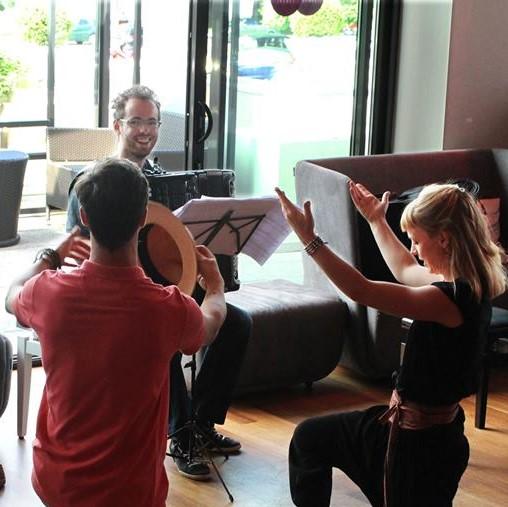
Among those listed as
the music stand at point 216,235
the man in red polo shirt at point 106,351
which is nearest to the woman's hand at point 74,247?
the man in red polo shirt at point 106,351

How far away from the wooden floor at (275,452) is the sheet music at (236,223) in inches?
31.0

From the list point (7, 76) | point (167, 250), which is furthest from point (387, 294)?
point (7, 76)

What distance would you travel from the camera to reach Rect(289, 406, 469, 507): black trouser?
116 inches

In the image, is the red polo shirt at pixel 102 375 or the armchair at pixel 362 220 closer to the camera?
the red polo shirt at pixel 102 375

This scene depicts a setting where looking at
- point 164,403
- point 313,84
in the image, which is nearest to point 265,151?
point 313,84

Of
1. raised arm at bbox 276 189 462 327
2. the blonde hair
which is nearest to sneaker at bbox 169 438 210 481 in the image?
raised arm at bbox 276 189 462 327

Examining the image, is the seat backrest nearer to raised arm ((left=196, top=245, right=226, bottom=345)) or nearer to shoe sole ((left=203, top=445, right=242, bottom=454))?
shoe sole ((left=203, top=445, right=242, bottom=454))

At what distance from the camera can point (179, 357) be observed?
4043 millimetres

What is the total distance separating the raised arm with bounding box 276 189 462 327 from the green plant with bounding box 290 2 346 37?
3151 mm

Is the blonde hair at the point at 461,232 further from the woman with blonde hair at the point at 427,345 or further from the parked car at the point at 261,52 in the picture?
the parked car at the point at 261,52

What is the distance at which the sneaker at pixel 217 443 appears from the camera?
414 cm

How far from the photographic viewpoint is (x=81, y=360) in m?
2.29

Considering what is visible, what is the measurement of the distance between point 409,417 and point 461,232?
1.68ft

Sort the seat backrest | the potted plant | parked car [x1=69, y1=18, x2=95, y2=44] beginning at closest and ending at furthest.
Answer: the potted plant < parked car [x1=69, y1=18, x2=95, y2=44] < the seat backrest
